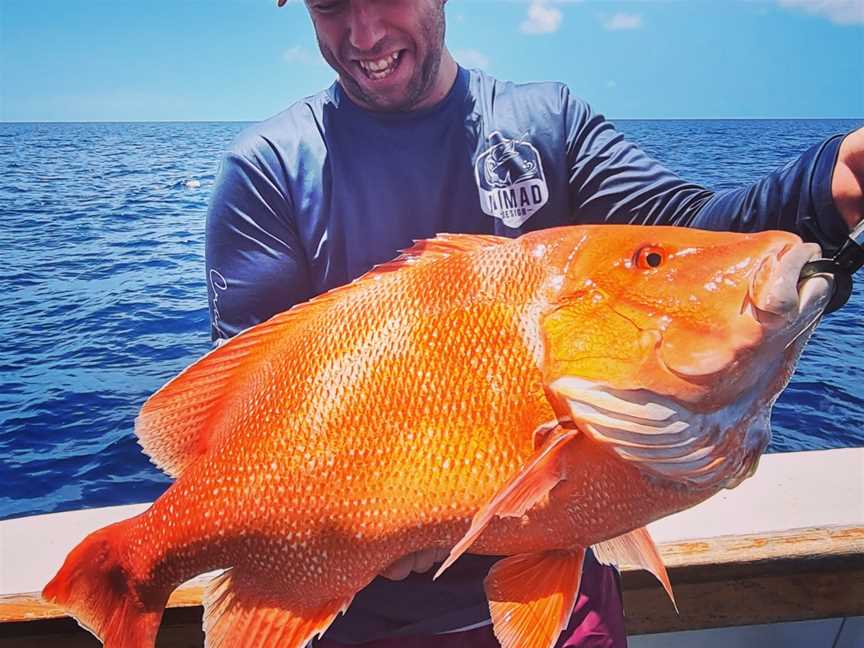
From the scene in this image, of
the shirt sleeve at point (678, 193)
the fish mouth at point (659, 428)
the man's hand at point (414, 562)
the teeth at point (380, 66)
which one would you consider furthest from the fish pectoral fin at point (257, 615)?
the teeth at point (380, 66)

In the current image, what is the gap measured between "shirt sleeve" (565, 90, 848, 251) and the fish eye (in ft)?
1.13

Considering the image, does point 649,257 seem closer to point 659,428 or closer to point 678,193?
point 659,428

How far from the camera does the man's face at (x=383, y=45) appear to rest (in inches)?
71.2

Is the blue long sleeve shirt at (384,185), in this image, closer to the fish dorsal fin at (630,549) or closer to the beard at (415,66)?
the beard at (415,66)

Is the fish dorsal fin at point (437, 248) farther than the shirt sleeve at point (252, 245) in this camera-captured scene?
No

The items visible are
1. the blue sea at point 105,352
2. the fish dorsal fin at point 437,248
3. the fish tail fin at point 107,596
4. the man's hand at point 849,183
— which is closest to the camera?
the man's hand at point 849,183

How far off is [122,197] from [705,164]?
71.3ft

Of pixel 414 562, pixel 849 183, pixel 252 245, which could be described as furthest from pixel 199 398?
pixel 849 183

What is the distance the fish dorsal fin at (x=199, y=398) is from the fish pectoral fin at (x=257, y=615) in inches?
11.9

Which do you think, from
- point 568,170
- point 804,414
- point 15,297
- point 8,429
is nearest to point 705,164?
point 804,414

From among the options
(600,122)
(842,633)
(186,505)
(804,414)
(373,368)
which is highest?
(600,122)

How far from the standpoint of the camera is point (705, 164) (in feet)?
87.4

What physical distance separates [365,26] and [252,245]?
2.18ft

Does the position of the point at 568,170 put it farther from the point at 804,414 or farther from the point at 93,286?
the point at 93,286
